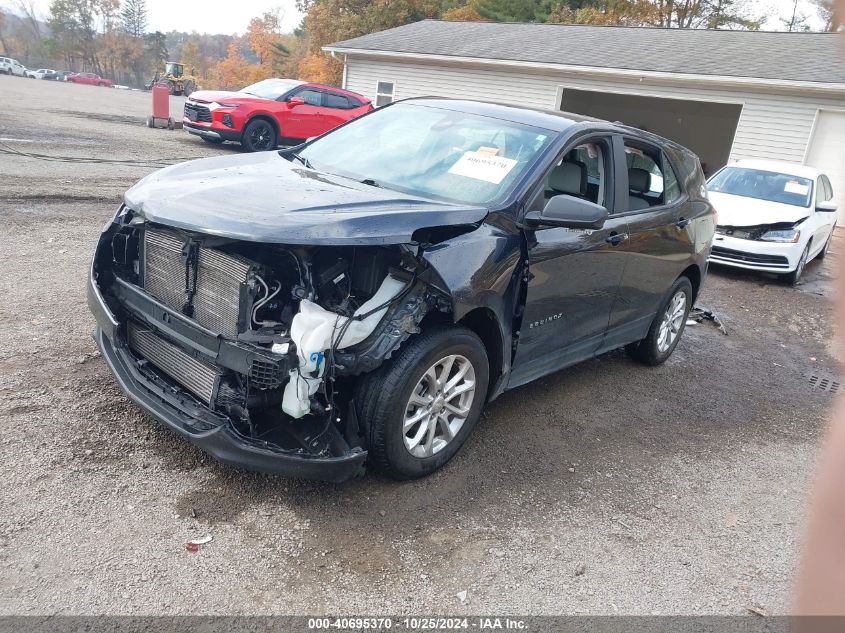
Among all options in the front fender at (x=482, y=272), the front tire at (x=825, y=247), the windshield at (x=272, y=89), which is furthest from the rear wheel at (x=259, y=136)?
the front fender at (x=482, y=272)

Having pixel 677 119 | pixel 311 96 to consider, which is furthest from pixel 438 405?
pixel 677 119

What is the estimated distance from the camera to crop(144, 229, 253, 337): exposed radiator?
3.17m

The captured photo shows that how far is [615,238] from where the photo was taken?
4484 millimetres

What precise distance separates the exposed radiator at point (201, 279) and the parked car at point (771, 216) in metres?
8.40

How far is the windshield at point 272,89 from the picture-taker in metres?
16.5

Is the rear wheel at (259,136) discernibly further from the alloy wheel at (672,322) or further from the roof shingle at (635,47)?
the alloy wheel at (672,322)

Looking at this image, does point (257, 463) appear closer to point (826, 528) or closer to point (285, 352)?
point (285, 352)

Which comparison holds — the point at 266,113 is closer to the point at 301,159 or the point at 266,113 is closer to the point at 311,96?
the point at 311,96

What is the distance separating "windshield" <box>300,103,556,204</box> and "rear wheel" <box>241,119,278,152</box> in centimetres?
1185

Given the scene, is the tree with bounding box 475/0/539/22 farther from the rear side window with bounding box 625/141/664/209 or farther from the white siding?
the rear side window with bounding box 625/141/664/209

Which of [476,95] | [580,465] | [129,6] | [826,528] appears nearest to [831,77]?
[476,95]

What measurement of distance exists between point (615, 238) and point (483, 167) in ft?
3.51

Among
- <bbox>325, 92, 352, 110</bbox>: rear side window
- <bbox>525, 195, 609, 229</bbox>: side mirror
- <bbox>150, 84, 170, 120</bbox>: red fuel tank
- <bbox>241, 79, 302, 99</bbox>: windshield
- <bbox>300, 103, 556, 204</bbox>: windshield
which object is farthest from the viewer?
<bbox>150, 84, 170, 120</bbox>: red fuel tank

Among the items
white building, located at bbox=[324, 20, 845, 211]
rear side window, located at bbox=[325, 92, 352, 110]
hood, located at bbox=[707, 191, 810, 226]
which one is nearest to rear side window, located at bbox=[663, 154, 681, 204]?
hood, located at bbox=[707, 191, 810, 226]
